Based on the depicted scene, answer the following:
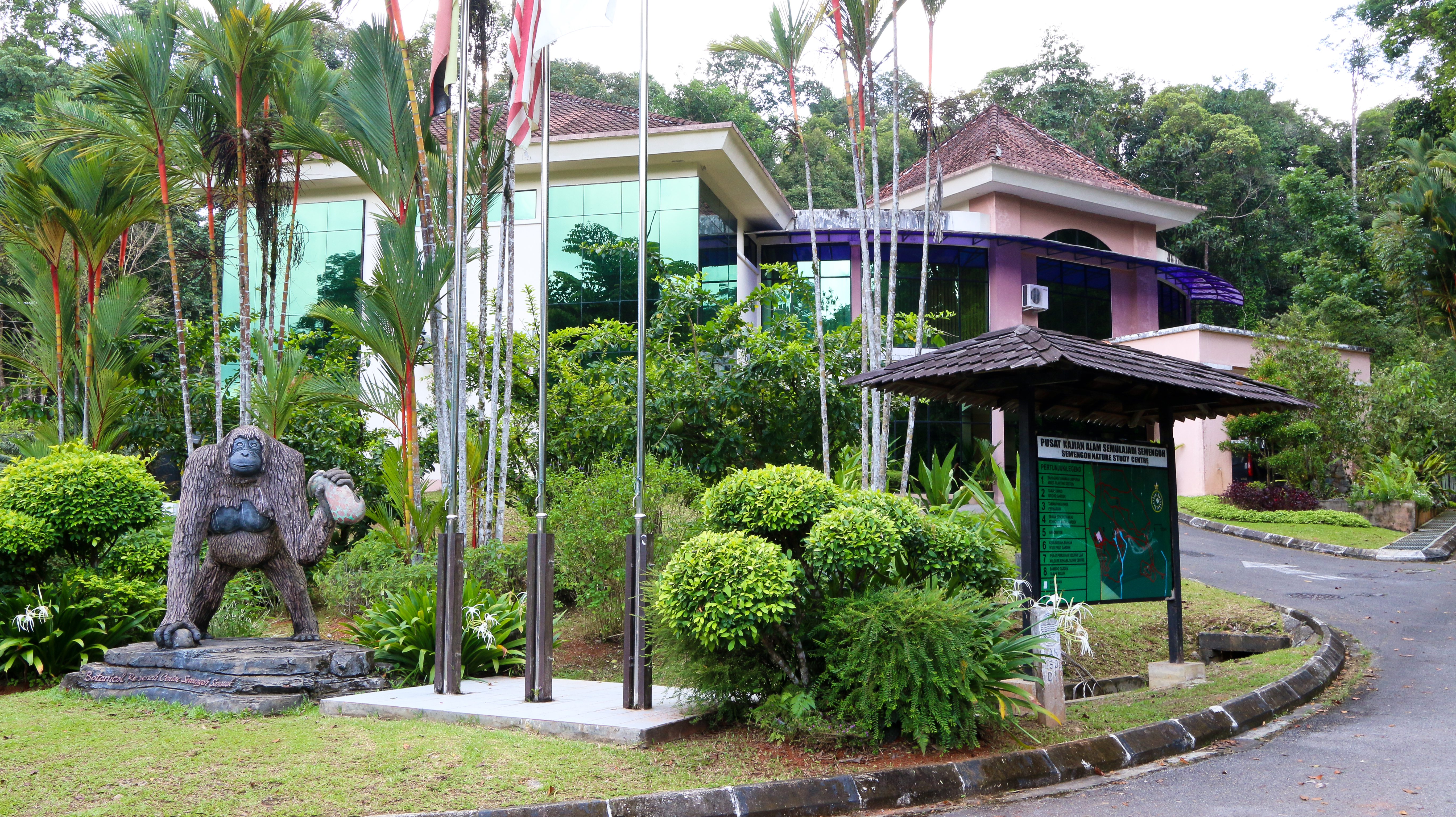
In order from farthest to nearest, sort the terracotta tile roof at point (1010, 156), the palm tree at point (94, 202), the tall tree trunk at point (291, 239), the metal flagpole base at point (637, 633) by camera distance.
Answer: the terracotta tile roof at point (1010, 156) → the tall tree trunk at point (291, 239) → the palm tree at point (94, 202) → the metal flagpole base at point (637, 633)

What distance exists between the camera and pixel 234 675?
7012mm

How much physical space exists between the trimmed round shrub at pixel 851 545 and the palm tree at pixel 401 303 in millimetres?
4972

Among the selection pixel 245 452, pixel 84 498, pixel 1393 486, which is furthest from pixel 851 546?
pixel 1393 486

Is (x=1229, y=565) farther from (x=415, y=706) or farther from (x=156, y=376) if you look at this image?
(x=156, y=376)

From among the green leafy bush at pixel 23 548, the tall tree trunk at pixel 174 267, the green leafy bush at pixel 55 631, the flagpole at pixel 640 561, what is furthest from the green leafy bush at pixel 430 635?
the tall tree trunk at pixel 174 267

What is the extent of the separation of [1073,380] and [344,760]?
17.3ft

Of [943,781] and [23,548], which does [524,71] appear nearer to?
[23,548]

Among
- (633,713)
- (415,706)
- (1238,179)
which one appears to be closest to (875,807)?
(633,713)

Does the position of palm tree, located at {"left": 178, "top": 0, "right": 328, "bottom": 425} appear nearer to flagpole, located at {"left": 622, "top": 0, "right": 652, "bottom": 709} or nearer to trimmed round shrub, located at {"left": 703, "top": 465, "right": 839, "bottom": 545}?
flagpole, located at {"left": 622, "top": 0, "right": 652, "bottom": 709}

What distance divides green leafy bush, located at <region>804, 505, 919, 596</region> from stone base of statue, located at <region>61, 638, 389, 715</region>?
374 centimetres

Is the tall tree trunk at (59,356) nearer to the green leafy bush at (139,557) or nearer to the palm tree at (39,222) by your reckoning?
the palm tree at (39,222)

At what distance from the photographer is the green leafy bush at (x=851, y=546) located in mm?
5824

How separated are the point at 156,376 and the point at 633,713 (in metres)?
11.5

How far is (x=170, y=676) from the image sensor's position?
7.17m
